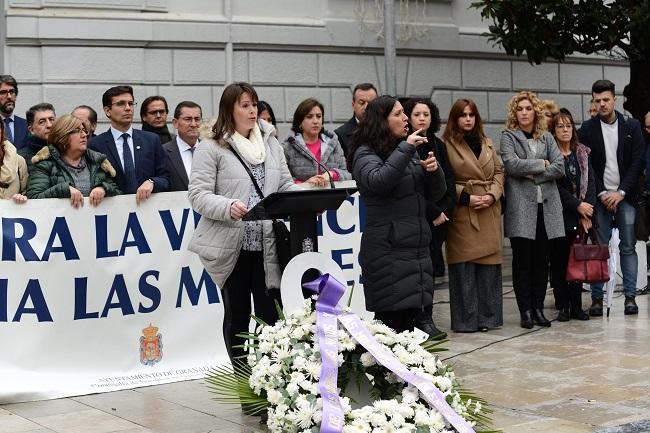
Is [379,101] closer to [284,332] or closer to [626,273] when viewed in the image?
[284,332]

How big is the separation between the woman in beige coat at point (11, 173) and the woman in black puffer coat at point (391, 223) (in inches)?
97.9

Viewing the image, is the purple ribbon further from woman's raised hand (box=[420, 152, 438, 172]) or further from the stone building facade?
the stone building facade

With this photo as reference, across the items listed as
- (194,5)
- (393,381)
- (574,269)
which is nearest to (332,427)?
(393,381)

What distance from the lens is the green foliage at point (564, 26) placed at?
50.9 ft

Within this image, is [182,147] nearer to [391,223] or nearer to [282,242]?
[282,242]

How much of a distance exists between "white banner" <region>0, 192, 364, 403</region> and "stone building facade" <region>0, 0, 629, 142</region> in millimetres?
5698

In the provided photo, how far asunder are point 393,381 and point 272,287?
154cm

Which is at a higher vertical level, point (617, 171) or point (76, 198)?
point (617, 171)

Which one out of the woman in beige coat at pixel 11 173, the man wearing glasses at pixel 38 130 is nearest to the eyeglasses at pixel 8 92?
the man wearing glasses at pixel 38 130

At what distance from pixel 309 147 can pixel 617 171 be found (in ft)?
11.0

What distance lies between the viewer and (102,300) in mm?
8750

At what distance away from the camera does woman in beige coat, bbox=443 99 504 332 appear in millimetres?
10516

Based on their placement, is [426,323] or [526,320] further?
[526,320]

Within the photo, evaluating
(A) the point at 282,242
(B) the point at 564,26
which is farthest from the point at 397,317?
(B) the point at 564,26
